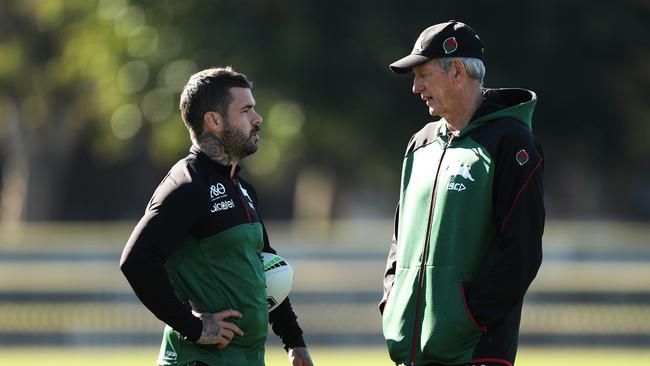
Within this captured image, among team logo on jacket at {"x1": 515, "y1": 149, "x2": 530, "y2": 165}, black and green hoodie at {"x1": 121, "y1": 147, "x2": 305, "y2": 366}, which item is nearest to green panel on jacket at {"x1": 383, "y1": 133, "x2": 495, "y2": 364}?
team logo on jacket at {"x1": 515, "y1": 149, "x2": 530, "y2": 165}

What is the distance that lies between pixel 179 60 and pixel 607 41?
6632mm

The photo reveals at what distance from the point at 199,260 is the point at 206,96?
632mm

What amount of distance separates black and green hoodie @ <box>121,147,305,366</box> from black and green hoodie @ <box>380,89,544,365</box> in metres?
0.60

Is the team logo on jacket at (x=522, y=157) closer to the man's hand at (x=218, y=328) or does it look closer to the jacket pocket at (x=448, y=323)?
the jacket pocket at (x=448, y=323)

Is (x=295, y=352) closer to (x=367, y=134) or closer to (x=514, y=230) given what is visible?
(x=514, y=230)

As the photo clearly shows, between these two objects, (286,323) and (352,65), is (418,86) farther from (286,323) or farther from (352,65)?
(352,65)

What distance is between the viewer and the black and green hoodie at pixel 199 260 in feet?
17.8

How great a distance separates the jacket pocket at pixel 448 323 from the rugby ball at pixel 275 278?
1.98 ft

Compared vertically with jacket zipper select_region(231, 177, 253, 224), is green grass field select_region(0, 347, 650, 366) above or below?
below

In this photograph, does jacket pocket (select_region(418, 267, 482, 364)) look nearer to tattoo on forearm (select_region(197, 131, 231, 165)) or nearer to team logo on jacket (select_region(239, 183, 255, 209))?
team logo on jacket (select_region(239, 183, 255, 209))

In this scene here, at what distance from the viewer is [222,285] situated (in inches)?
219

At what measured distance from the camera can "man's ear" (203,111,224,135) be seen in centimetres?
567

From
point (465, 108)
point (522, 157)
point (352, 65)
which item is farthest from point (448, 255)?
point (352, 65)

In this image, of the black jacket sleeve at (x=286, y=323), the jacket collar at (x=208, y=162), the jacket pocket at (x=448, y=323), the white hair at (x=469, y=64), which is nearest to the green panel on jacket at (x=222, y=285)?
the jacket collar at (x=208, y=162)
